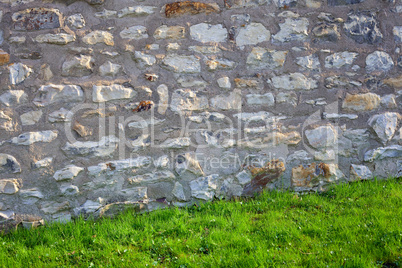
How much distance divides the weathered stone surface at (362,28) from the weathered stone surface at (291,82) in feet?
2.28

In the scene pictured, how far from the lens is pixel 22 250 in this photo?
2289 mm

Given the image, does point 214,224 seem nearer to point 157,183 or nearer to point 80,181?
point 157,183

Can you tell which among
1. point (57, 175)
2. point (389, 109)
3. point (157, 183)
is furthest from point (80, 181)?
point (389, 109)

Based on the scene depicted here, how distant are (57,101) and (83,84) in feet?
0.90

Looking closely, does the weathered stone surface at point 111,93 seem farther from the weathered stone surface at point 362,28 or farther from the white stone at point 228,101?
the weathered stone surface at point 362,28

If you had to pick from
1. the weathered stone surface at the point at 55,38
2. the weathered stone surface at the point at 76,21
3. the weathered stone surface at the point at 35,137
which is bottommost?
the weathered stone surface at the point at 35,137

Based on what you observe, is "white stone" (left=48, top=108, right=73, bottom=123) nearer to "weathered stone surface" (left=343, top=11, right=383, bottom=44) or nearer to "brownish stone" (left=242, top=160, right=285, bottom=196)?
"brownish stone" (left=242, top=160, right=285, bottom=196)

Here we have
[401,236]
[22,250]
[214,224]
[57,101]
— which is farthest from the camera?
[57,101]

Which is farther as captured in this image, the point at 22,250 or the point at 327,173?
the point at 327,173

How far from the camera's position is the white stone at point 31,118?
2.70 m

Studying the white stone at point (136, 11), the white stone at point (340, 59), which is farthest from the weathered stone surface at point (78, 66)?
the white stone at point (340, 59)

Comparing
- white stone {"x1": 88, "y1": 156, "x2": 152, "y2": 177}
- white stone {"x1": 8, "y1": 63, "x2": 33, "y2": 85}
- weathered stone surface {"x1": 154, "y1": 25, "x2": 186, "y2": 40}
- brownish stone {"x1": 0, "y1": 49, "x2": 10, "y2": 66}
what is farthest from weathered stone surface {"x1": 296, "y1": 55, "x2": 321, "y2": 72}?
brownish stone {"x1": 0, "y1": 49, "x2": 10, "y2": 66}

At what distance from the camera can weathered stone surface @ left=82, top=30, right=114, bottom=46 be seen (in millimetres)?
2834

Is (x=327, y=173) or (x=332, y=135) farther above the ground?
(x=332, y=135)
